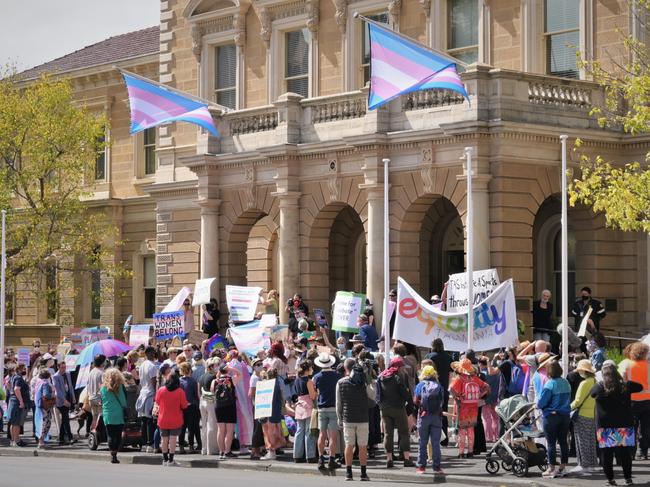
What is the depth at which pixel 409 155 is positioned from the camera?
3306 centimetres

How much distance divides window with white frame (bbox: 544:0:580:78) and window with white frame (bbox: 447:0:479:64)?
2.08 meters

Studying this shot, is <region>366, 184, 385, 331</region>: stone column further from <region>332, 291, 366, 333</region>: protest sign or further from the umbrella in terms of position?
the umbrella

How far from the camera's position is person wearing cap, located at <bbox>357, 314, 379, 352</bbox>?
30188 millimetres

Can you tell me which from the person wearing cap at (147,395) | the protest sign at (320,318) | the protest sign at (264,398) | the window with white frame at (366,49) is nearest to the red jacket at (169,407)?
the protest sign at (264,398)

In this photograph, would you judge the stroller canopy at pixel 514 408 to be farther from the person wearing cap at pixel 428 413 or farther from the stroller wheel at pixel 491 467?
→ the person wearing cap at pixel 428 413

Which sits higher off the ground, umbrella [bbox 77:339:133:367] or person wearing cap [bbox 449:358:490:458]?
umbrella [bbox 77:339:133:367]

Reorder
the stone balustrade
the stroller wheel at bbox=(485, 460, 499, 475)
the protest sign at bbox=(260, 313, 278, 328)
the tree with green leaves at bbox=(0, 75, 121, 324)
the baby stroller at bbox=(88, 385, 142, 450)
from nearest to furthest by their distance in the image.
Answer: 1. the stroller wheel at bbox=(485, 460, 499, 475)
2. the baby stroller at bbox=(88, 385, 142, 450)
3. the stone balustrade
4. the protest sign at bbox=(260, 313, 278, 328)
5. the tree with green leaves at bbox=(0, 75, 121, 324)

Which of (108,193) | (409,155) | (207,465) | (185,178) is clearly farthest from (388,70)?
(108,193)

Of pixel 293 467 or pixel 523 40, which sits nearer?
pixel 293 467

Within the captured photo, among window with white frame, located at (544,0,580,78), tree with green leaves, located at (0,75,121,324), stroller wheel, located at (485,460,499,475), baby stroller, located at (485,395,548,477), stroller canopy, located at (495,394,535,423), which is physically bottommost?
stroller wheel, located at (485,460,499,475)

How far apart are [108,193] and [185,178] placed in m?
8.90

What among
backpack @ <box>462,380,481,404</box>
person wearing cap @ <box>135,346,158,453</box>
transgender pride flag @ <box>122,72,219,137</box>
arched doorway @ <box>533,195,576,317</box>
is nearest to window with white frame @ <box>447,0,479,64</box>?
arched doorway @ <box>533,195,576,317</box>

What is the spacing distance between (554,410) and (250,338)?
1040 cm

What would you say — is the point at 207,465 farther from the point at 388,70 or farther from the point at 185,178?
the point at 185,178
